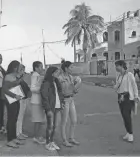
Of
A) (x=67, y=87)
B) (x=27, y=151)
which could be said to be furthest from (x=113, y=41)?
(x=27, y=151)

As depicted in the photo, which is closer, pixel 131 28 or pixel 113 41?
pixel 131 28

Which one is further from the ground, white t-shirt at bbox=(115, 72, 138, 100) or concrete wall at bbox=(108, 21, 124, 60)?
concrete wall at bbox=(108, 21, 124, 60)

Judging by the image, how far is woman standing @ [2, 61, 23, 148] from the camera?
484cm

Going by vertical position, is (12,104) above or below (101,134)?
above

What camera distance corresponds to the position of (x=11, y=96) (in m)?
4.81

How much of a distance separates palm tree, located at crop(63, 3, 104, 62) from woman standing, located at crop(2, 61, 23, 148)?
28.3 metres

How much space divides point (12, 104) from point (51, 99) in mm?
702

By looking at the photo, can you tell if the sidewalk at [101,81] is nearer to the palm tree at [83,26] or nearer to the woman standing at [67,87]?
→ the palm tree at [83,26]

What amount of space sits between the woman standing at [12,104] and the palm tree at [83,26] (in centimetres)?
2831

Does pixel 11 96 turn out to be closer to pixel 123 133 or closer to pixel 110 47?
pixel 123 133

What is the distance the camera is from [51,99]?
4.78 m

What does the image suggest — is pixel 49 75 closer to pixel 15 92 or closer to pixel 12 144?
pixel 15 92

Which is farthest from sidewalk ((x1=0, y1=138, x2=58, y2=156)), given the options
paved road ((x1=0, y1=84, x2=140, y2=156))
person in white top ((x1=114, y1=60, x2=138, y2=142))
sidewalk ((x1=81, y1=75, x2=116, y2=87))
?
sidewalk ((x1=81, y1=75, x2=116, y2=87))

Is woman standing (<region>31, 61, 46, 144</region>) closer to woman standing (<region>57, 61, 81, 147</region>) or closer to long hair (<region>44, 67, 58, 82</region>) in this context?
long hair (<region>44, 67, 58, 82</region>)
